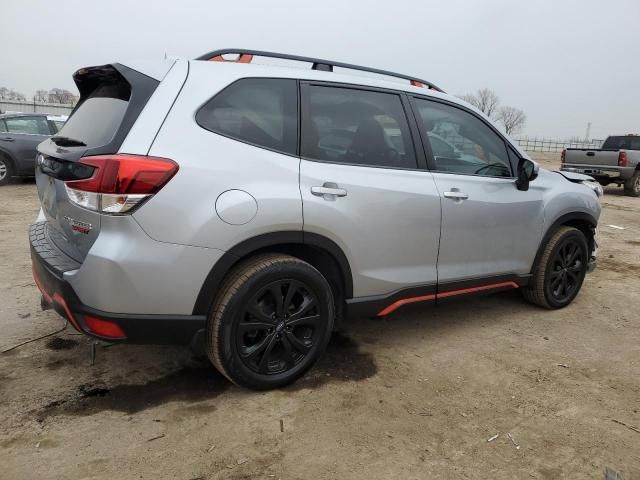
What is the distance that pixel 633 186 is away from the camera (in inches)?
538

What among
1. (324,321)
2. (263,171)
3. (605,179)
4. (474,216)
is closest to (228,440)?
(324,321)

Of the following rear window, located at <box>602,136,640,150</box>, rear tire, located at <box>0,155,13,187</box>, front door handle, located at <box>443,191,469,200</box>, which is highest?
rear window, located at <box>602,136,640,150</box>

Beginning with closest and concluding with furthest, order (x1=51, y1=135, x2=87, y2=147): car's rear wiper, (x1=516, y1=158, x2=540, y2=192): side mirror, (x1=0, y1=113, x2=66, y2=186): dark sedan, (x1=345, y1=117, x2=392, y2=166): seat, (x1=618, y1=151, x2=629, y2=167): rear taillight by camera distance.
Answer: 1. (x1=51, y1=135, x2=87, y2=147): car's rear wiper
2. (x1=345, y1=117, x2=392, y2=166): seat
3. (x1=516, y1=158, x2=540, y2=192): side mirror
4. (x1=0, y1=113, x2=66, y2=186): dark sedan
5. (x1=618, y1=151, x2=629, y2=167): rear taillight

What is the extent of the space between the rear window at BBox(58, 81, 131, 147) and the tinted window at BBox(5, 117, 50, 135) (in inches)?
346

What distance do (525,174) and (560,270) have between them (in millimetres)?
1049

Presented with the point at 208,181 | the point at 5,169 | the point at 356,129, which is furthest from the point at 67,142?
the point at 5,169

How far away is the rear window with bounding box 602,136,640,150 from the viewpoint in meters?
14.3

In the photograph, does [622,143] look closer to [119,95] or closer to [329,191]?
[329,191]

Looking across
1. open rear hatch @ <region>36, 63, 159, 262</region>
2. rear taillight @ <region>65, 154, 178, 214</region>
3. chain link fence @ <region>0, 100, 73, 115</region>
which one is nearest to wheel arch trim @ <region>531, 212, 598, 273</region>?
rear taillight @ <region>65, 154, 178, 214</region>

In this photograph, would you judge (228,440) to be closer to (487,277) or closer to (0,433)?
(0,433)

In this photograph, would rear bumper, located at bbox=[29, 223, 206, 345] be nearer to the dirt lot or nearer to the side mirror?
the dirt lot

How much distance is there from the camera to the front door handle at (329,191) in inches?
106

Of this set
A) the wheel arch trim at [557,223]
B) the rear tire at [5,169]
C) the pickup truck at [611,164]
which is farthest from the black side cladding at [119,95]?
the pickup truck at [611,164]

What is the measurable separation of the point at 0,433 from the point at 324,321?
5.39 ft
